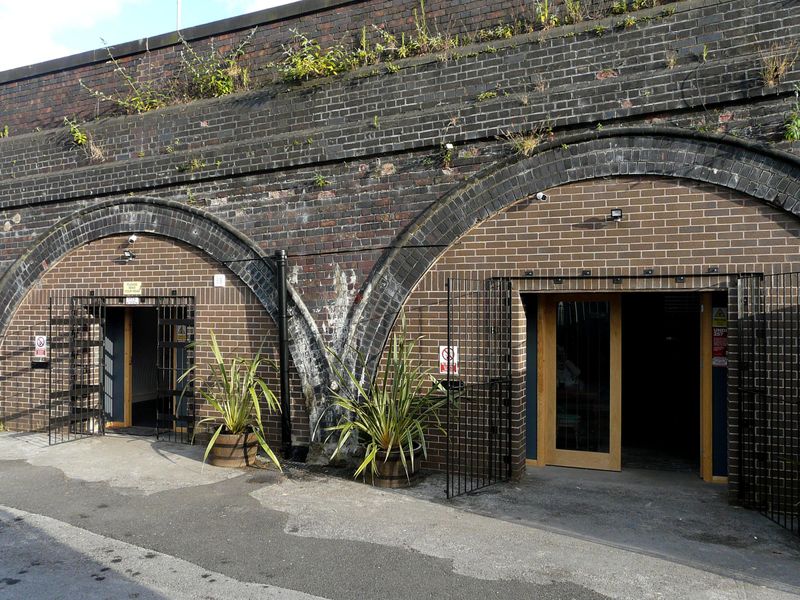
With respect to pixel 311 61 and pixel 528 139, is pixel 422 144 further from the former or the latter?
pixel 311 61

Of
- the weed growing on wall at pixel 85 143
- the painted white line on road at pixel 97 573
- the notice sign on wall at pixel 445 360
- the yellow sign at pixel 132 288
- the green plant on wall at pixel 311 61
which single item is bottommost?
the painted white line on road at pixel 97 573

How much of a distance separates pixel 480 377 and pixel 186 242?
4.63m

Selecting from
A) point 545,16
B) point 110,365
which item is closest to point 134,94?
point 110,365

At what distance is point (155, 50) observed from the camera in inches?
408

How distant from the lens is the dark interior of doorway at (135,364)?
444 inches

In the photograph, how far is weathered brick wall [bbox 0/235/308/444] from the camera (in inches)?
355

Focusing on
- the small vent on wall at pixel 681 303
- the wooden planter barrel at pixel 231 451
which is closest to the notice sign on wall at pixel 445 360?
the wooden planter barrel at pixel 231 451

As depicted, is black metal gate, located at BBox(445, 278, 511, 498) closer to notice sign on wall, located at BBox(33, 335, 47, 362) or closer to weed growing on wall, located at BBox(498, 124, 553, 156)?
weed growing on wall, located at BBox(498, 124, 553, 156)

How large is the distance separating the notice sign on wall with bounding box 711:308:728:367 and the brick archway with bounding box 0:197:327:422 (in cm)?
450

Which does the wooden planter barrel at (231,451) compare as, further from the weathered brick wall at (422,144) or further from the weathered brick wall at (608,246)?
the weathered brick wall at (608,246)

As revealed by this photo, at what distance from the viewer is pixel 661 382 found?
1163 cm

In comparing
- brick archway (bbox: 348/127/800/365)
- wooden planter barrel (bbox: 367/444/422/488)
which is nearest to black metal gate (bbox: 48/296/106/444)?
brick archway (bbox: 348/127/800/365)

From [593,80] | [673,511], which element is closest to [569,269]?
[593,80]

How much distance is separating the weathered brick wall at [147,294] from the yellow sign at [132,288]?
0.07 m
